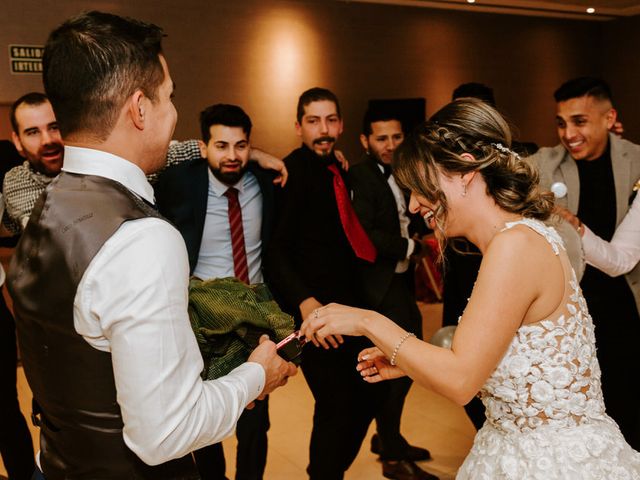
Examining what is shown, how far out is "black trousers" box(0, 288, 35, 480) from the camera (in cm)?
310

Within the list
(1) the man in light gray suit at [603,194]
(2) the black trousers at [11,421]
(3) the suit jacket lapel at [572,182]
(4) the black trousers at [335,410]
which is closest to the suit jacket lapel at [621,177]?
(1) the man in light gray suit at [603,194]

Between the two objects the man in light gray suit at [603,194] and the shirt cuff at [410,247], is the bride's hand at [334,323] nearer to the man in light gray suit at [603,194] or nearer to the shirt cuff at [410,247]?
the man in light gray suit at [603,194]

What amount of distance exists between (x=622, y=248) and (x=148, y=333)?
243cm

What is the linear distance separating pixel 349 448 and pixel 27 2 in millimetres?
5261

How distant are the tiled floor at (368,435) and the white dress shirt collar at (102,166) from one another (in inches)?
102

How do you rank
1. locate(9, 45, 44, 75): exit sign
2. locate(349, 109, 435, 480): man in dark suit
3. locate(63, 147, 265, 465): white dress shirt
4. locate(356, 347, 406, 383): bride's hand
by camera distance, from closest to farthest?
1. locate(63, 147, 265, 465): white dress shirt
2. locate(356, 347, 406, 383): bride's hand
3. locate(349, 109, 435, 480): man in dark suit
4. locate(9, 45, 44, 75): exit sign

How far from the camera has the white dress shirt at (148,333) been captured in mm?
1172

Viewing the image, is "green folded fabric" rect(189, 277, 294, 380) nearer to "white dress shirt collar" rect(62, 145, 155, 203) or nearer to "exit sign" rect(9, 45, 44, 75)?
"white dress shirt collar" rect(62, 145, 155, 203)

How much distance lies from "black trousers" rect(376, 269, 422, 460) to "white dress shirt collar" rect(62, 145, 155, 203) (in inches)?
96.6

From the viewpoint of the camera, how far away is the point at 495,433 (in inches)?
70.5

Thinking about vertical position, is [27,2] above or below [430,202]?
above

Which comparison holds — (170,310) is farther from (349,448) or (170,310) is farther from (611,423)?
(349,448)

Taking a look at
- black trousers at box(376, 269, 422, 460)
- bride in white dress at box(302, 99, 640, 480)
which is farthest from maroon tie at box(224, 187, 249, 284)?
bride in white dress at box(302, 99, 640, 480)

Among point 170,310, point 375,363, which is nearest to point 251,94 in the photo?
point 375,363
